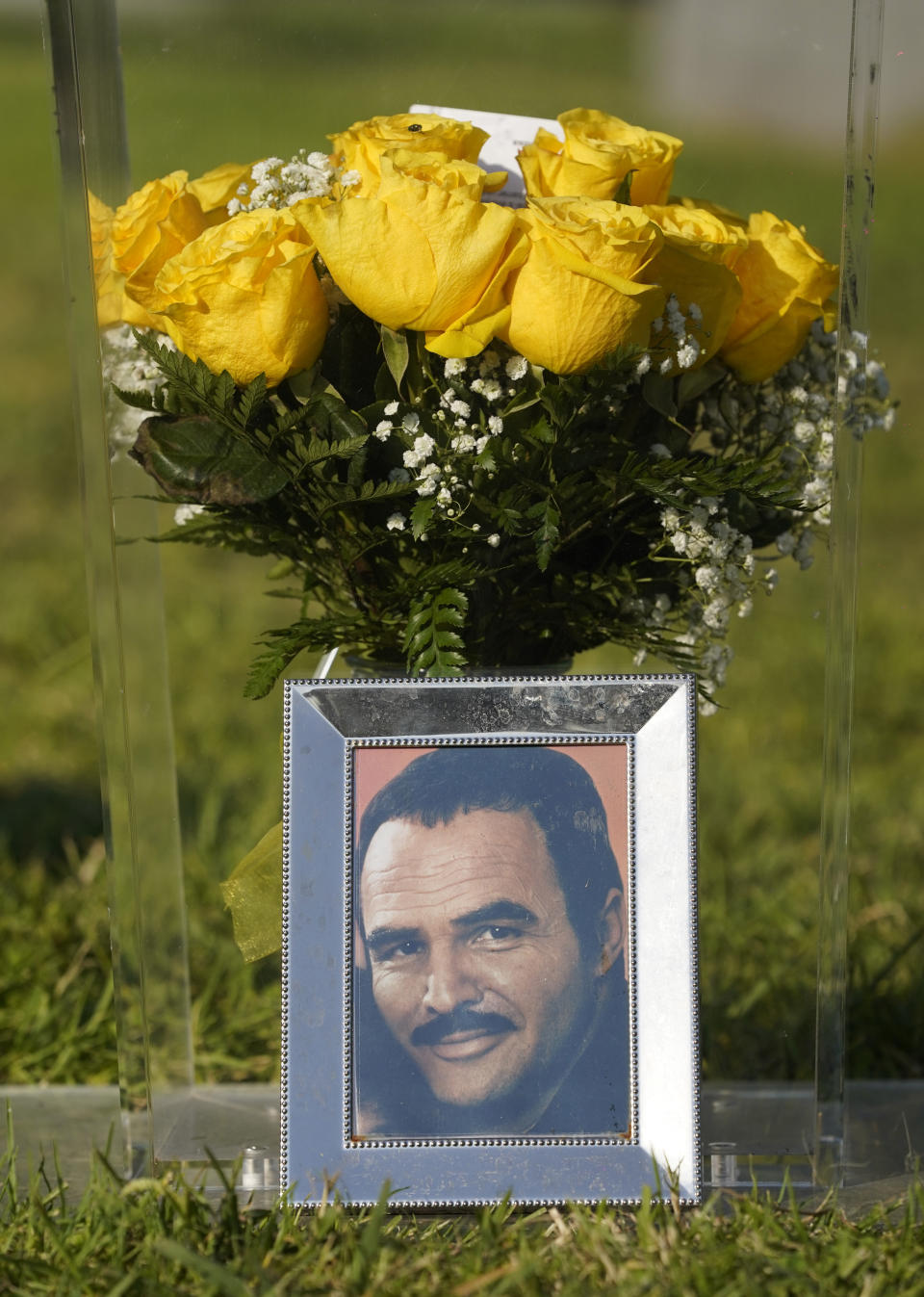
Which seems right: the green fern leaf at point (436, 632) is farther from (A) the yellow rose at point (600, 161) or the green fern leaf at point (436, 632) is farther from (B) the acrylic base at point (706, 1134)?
(B) the acrylic base at point (706, 1134)

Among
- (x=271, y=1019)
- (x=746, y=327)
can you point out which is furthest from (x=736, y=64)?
(x=271, y=1019)

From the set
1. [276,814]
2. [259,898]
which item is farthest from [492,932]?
[276,814]

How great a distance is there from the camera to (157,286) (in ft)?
3.12

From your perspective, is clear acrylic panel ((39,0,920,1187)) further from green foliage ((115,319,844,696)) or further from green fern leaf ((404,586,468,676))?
green fern leaf ((404,586,468,676))

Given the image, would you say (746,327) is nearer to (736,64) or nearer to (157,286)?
(736,64)

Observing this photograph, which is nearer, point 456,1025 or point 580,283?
point 580,283

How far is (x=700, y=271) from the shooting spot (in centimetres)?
95

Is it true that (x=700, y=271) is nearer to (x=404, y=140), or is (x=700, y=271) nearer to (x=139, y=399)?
(x=404, y=140)

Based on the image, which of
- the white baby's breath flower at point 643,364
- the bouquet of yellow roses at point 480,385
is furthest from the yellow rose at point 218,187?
the white baby's breath flower at point 643,364

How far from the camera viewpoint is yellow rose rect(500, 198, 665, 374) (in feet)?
2.90

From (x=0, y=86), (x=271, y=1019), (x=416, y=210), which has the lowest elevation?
(x=271, y=1019)

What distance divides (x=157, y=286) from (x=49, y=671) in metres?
1.81

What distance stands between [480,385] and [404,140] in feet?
0.66

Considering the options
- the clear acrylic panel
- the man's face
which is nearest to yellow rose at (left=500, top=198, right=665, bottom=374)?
the clear acrylic panel
